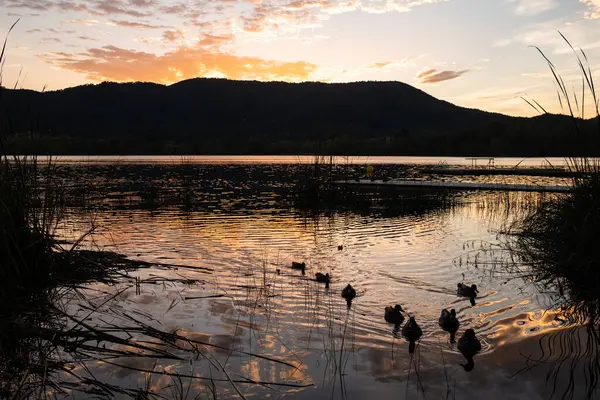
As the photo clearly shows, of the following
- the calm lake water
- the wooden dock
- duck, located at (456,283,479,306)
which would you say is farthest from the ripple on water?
the wooden dock

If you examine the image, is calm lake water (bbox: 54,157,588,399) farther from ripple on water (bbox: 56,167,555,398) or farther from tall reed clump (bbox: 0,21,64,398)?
tall reed clump (bbox: 0,21,64,398)

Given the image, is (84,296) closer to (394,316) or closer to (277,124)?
(394,316)

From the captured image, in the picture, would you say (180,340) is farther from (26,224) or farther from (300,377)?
(26,224)

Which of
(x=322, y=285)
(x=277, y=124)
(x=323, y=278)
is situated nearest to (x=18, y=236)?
(x=322, y=285)

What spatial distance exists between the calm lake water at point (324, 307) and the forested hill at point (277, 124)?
9970 cm

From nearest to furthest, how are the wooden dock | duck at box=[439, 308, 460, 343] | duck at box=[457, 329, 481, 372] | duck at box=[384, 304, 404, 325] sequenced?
duck at box=[457, 329, 481, 372] → duck at box=[439, 308, 460, 343] → duck at box=[384, 304, 404, 325] → the wooden dock

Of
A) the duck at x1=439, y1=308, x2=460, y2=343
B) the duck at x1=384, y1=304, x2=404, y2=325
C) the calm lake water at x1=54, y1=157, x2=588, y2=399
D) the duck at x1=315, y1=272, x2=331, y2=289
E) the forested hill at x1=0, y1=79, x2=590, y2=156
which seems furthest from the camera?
the forested hill at x1=0, y1=79, x2=590, y2=156

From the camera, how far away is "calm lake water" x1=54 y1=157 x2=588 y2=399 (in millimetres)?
6172

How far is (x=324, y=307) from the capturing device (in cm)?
939

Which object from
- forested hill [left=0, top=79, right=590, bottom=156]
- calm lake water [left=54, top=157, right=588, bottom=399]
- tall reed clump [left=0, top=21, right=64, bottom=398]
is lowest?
calm lake water [left=54, top=157, right=588, bottom=399]

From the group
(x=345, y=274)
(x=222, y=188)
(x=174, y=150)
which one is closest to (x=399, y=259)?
(x=345, y=274)

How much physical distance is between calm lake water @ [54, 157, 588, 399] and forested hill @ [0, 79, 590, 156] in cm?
9970

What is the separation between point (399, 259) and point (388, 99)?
186 m

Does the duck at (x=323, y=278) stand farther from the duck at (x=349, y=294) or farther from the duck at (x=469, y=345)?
the duck at (x=469, y=345)
